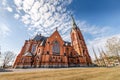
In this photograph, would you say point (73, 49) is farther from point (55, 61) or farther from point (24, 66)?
point (24, 66)

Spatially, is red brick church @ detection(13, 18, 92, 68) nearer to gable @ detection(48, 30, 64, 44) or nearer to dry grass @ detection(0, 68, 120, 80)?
gable @ detection(48, 30, 64, 44)

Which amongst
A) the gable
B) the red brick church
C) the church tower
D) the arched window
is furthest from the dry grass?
the church tower

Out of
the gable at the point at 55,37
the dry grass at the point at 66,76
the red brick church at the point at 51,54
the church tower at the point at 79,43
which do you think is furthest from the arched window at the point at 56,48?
the dry grass at the point at 66,76

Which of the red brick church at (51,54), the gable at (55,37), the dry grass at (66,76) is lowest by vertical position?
the dry grass at (66,76)

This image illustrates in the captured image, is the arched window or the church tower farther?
the church tower

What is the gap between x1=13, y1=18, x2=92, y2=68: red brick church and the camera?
39656 millimetres

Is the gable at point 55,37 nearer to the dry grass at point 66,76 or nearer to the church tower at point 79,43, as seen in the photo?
the church tower at point 79,43

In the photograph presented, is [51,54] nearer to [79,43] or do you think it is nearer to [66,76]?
[79,43]

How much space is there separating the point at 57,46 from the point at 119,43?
25468mm

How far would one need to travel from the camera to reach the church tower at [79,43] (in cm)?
5112

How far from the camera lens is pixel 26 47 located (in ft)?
151

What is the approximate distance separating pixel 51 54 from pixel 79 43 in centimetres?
1827

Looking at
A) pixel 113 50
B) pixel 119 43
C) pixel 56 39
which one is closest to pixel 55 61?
pixel 56 39

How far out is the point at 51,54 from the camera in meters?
42.2
